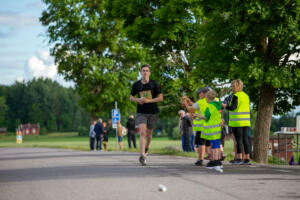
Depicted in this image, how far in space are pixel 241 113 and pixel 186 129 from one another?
8013 millimetres

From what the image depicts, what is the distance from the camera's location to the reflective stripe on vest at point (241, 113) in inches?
422

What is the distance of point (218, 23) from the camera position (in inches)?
597

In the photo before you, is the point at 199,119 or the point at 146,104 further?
the point at 199,119

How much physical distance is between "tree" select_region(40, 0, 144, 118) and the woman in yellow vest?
25.6 meters

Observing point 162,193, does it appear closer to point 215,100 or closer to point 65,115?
point 215,100

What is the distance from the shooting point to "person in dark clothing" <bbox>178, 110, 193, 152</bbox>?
60.3 ft

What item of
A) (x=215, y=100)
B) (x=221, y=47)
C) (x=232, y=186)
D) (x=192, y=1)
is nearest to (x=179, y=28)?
(x=192, y=1)

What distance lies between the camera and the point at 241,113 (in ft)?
35.3

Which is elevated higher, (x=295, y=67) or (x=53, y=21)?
(x=53, y=21)

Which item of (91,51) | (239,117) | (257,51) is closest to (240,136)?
(239,117)

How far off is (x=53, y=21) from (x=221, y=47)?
23.7 m

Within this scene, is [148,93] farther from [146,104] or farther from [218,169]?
[218,169]

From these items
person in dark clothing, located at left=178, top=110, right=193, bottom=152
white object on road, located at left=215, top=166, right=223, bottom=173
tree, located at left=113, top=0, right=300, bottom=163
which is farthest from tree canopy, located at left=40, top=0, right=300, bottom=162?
white object on road, located at left=215, top=166, right=223, bottom=173

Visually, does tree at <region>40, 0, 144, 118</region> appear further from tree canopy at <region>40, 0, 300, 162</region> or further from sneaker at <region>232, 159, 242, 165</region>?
sneaker at <region>232, 159, 242, 165</region>
